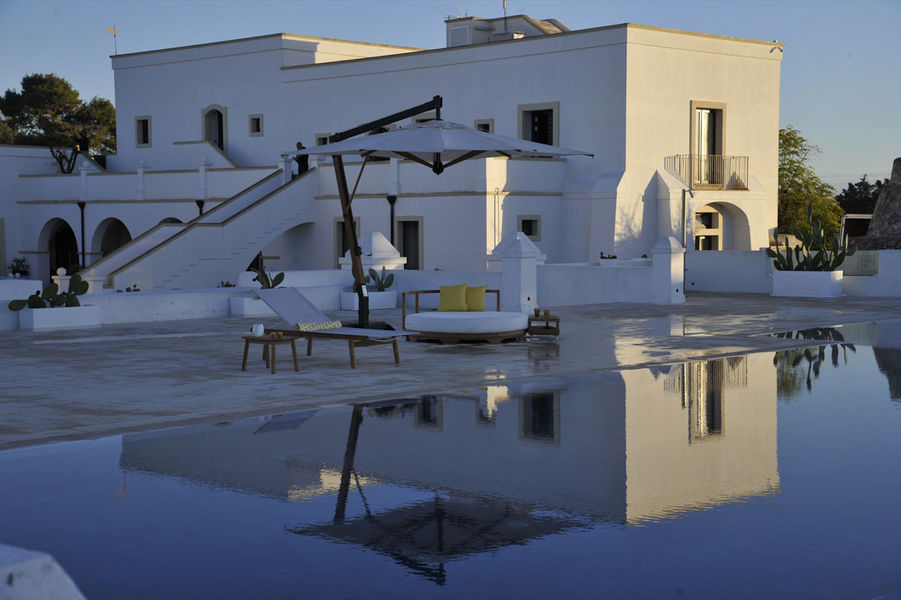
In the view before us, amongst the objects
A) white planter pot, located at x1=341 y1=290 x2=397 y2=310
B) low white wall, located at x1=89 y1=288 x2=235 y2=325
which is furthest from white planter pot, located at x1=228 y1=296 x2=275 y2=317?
white planter pot, located at x1=341 y1=290 x2=397 y2=310

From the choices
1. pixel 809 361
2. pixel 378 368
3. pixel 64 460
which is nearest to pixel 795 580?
pixel 64 460

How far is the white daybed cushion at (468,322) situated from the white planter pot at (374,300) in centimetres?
669

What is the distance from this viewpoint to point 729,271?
26.6m

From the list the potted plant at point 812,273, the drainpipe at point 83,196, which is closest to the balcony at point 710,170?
the potted plant at point 812,273

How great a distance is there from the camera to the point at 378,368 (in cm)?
1262

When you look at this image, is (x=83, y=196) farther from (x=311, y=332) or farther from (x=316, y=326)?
(x=311, y=332)

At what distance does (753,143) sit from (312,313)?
25.2 meters

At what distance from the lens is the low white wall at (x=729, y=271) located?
25781 millimetres

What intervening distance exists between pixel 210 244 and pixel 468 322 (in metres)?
19.2

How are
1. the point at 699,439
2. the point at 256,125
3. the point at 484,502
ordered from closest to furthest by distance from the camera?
the point at 484,502
the point at 699,439
the point at 256,125

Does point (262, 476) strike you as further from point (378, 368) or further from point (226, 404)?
point (378, 368)

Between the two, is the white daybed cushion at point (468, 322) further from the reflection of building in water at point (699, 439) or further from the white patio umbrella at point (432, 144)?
the reflection of building in water at point (699, 439)

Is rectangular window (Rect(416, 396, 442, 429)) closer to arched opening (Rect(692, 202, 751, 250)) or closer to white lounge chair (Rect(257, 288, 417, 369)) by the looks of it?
white lounge chair (Rect(257, 288, 417, 369))

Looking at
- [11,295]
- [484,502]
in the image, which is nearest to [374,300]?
[11,295]
